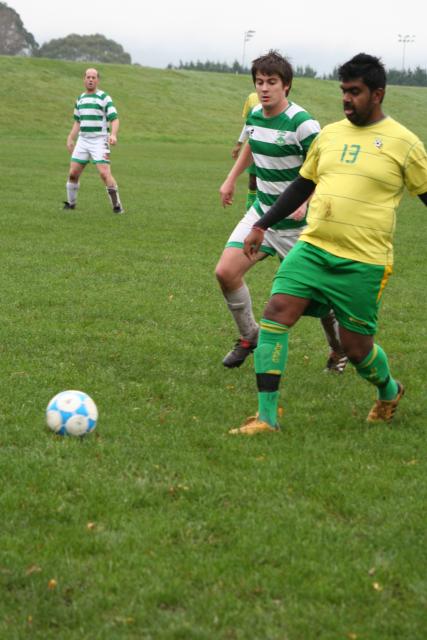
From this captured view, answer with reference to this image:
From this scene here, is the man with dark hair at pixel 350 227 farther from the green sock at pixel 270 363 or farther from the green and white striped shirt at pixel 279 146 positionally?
the green and white striped shirt at pixel 279 146

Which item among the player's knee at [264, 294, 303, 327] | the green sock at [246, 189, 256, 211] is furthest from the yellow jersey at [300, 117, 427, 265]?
the green sock at [246, 189, 256, 211]

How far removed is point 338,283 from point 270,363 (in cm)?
63

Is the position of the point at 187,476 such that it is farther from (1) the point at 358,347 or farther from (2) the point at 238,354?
(2) the point at 238,354

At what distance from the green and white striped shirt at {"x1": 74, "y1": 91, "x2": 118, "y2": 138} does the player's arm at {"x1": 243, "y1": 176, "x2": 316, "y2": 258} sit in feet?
36.2

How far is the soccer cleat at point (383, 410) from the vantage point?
594 cm

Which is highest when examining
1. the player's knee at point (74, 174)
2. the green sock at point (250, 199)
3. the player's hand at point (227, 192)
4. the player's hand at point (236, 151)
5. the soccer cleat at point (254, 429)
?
the player's hand at point (227, 192)

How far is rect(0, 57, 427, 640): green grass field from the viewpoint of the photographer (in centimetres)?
353

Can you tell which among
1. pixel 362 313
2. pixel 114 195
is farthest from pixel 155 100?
pixel 362 313

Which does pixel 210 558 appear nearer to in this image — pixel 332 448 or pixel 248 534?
pixel 248 534

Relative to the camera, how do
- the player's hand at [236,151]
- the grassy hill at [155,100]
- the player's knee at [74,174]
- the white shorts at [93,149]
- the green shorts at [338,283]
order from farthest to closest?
the grassy hill at [155,100]
the white shorts at [93,149]
the player's knee at [74,174]
the player's hand at [236,151]
the green shorts at [338,283]

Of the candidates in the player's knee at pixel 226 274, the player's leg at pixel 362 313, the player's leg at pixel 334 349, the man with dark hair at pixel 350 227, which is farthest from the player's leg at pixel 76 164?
the player's leg at pixel 362 313

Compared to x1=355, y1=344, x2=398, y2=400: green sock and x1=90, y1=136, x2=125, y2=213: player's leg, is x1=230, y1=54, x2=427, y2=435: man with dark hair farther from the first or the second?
x1=90, y1=136, x2=125, y2=213: player's leg

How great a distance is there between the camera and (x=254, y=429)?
5566 millimetres

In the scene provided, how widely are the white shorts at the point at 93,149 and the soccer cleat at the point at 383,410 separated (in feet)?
37.1
